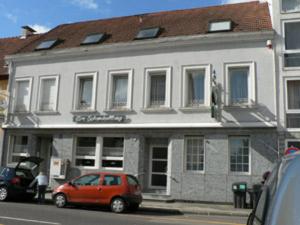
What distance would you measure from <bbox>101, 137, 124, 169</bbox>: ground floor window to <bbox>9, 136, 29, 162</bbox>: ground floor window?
5.18 meters

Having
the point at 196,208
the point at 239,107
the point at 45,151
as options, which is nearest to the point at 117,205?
the point at 196,208

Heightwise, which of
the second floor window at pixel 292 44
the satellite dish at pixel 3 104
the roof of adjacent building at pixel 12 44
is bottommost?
the satellite dish at pixel 3 104

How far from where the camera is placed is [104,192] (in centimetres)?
1390

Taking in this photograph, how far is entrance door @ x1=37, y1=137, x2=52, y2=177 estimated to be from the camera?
853 inches

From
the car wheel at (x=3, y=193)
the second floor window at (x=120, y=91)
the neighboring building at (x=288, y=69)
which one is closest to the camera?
the car wheel at (x=3, y=193)

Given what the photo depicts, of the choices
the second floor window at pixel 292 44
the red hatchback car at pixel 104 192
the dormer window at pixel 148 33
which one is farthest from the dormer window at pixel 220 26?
the red hatchback car at pixel 104 192

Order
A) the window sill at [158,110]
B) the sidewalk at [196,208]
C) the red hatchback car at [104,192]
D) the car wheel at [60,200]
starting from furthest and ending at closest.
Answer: the window sill at [158,110] → the car wheel at [60,200] → the sidewalk at [196,208] → the red hatchback car at [104,192]

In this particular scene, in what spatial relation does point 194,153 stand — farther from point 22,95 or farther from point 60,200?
point 22,95

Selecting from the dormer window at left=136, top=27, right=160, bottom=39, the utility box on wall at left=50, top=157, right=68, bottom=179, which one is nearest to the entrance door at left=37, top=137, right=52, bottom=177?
the utility box on wall at left=50, top=157, right=68, bottom=179

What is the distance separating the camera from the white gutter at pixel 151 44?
58.1ft

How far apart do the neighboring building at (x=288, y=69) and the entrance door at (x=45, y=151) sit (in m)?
12.8

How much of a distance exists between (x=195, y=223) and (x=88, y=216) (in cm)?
336

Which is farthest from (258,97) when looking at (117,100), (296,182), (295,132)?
(296,182)

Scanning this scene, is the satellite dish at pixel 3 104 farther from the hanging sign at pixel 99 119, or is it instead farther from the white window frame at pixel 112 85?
the white window frame at pixel 112 85
